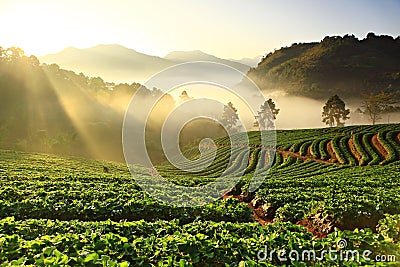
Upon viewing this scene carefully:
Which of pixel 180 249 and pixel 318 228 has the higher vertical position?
pixel 180 249

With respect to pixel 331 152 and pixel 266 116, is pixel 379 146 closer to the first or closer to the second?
pixel 331 152

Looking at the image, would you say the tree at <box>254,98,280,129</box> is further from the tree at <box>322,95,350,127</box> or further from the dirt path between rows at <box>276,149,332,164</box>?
the dirt path between rows at <box>276,149,332,164</box>

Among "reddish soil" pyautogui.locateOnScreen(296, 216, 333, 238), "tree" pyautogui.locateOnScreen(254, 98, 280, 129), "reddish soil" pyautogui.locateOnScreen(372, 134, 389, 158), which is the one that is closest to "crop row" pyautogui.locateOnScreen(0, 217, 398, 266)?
"reddish soil" pyautogui.locateOnScreen(296, 216, 333, 238)

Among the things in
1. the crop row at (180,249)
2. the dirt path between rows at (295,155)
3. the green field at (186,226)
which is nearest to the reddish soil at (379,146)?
the dirt path between rows at (295,155)

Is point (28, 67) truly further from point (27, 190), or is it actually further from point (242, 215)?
point (242, 215)

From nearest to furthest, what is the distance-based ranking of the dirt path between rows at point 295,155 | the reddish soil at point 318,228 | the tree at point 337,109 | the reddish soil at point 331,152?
the reddish soil at point 318,228, the reddish soil at point 331,152, the dirt path between rows at point 295,155, the tree at point 337,109

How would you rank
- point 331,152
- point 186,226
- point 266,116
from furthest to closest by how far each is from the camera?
point 266,116, point 331,152, point 186,226

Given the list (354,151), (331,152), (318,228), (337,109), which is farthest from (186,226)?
A: (337,109)

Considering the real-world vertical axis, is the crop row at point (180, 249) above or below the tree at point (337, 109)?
below

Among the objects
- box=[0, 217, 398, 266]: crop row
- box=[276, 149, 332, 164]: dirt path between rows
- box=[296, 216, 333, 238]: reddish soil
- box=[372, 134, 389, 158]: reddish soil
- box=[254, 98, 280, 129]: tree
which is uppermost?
box=[254, 98, 280, 129]: tree

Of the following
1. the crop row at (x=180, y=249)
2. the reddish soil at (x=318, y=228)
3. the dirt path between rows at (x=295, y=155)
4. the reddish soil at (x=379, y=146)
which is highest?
the reddish soil at (x=379, y=146)

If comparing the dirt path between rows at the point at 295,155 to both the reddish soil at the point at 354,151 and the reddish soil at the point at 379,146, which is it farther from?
the reddish soil at the point at 379,146

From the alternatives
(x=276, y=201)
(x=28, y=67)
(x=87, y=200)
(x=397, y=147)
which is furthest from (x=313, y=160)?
(x=28, y=67)

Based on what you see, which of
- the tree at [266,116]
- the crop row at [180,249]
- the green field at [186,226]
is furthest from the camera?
the tree at [266,116]
